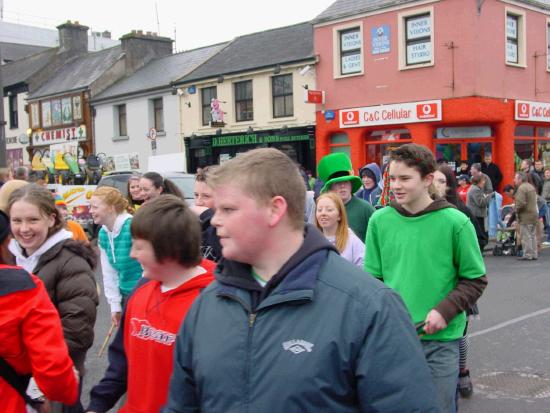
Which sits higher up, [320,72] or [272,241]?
[320,72]

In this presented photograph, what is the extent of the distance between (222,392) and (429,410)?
613 mm

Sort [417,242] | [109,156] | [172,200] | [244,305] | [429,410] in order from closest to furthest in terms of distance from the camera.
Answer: [429,410] → [244,305] → [172,200] → [417,242] → [109,156]

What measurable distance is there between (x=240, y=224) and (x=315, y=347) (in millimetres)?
439

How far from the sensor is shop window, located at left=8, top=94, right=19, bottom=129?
3691 centimetres

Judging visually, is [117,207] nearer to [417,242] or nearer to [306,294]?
[417,242]

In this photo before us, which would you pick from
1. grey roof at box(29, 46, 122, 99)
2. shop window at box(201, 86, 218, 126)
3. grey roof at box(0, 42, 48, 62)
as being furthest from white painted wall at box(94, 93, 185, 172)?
grey roof at box(0, 42, 48, 62)

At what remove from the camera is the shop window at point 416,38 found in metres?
20.2

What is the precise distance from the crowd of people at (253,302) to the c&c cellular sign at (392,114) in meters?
15.9

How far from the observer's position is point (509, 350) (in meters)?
6.70

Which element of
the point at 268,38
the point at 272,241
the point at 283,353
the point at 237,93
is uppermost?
the point at 268,38

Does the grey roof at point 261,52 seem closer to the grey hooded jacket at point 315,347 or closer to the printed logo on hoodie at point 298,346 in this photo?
the grey hooded jacket at point 315,347

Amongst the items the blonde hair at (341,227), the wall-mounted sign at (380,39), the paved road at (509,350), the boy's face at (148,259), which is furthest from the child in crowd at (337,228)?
the wall-mounted sign at (380,39)

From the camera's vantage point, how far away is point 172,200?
2.98 m

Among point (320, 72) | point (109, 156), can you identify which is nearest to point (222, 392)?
point (320, 72)
